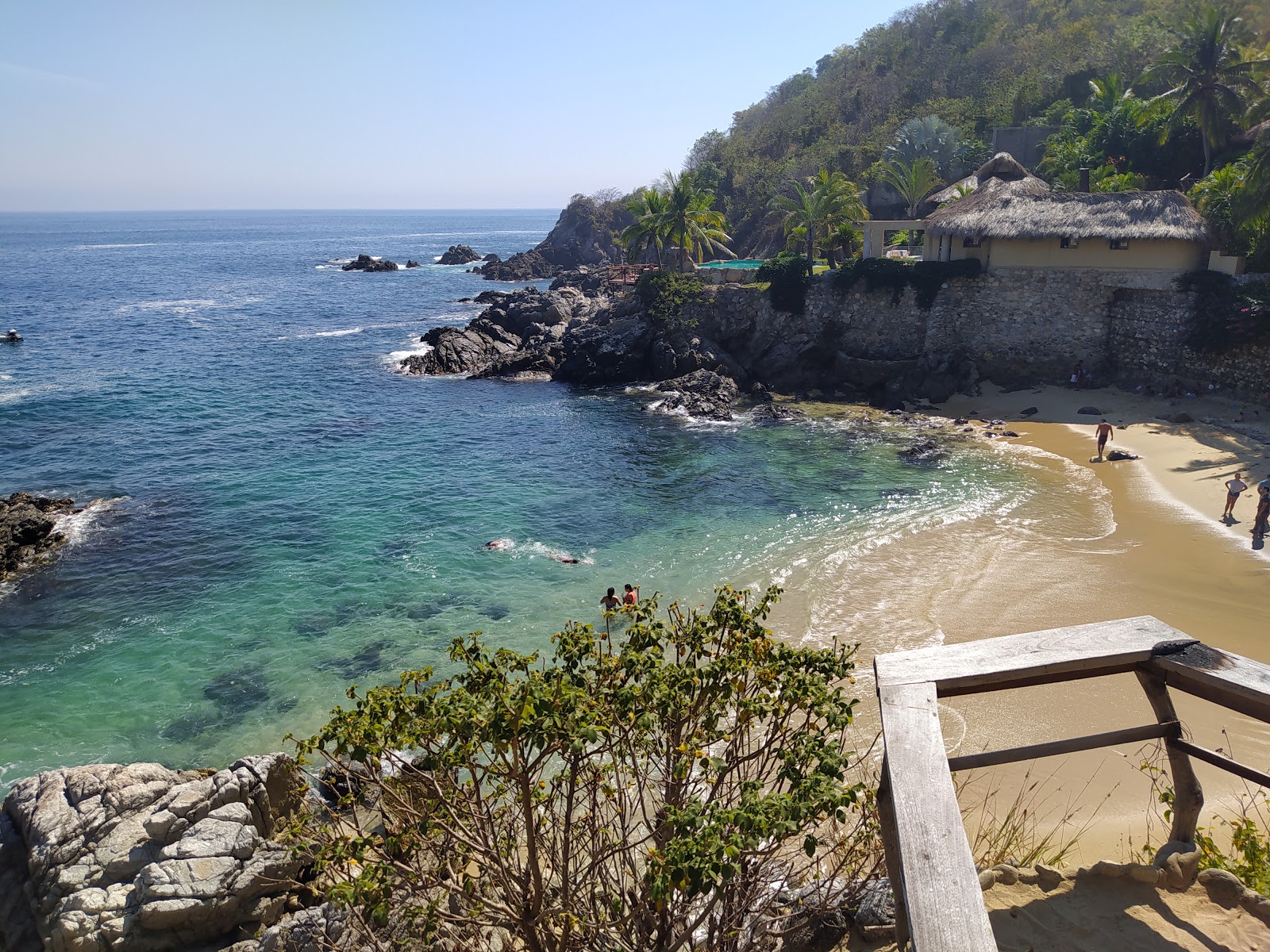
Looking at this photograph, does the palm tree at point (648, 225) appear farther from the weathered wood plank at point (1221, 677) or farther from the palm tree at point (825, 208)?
the weathered wood plank at point (1221, 677)

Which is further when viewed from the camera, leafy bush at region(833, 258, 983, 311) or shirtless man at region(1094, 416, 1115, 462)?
leafy bush at region(833, 258, 983, 311)

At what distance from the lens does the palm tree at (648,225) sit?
43281 mm

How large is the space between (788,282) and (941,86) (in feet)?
127

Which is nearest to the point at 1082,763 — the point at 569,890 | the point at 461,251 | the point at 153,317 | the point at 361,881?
the point at 569,890

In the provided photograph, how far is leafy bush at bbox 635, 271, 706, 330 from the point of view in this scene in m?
39.5

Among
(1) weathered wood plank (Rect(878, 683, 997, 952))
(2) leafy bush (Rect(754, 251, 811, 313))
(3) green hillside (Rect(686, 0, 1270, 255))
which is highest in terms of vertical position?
(3) green hillside (Rect(686, 0, 1270, 255))

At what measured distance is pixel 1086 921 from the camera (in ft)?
16.1

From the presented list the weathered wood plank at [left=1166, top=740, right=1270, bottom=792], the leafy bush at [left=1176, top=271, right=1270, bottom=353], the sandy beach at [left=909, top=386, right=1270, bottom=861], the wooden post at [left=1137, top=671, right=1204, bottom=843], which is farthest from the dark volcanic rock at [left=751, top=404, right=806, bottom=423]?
the weathered wood plank at [left=1166, top=740, right=1270, bottom=792]

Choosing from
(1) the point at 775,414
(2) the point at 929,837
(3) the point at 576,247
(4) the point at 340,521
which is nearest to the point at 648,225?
(1) the point at 775,414

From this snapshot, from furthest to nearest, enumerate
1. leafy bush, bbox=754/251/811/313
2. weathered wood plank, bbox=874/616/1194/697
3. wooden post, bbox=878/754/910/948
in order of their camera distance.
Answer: leafy bush, bbox=754/251/811/313, weathered wood plank, bbox=874/616/1194/697, wooden post, bbox=878/754/910/948

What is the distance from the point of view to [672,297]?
3966 centimetres

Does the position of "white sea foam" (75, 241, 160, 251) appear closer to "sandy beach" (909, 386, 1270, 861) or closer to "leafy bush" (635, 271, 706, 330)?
"leafy bush" (635, 271, 706, 330)

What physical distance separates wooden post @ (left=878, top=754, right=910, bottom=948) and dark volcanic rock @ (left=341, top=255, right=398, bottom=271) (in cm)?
10149

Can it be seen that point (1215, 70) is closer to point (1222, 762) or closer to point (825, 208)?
point (825, 208)
